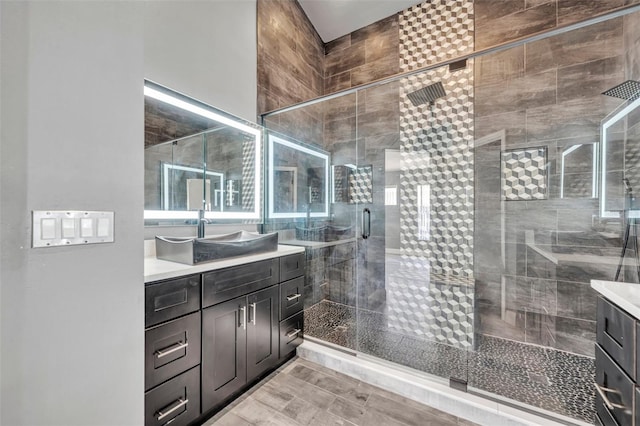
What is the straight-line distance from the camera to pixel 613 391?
3.39 ft

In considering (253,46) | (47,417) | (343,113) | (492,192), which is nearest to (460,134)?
(492,192)

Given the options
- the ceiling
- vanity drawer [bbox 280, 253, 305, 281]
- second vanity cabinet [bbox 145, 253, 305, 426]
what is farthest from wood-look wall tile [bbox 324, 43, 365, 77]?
second vanity cabinet [bbox 145, 253, 305, 426]

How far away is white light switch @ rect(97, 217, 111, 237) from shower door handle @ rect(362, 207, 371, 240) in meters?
2.38

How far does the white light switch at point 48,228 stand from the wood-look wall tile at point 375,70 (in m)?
3.23

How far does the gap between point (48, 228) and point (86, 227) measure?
86 mm

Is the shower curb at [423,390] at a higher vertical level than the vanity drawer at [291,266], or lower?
lower

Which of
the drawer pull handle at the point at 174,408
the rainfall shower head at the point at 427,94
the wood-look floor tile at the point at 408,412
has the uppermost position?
the rainfall shower head at the point at 427,94

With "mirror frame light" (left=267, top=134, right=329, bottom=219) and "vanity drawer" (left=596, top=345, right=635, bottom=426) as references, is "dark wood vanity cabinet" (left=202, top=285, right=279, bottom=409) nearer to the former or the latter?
"mirror frame light" (left=267, top=134, right=329, bottom=219)

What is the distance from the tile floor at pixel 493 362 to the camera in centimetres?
161

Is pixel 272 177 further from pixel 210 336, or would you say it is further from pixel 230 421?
pixel 230 421

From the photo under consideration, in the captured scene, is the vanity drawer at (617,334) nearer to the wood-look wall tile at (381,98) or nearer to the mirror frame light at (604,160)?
the mirror frame light at (604,160)

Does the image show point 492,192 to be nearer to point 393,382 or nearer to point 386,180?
point 386,180

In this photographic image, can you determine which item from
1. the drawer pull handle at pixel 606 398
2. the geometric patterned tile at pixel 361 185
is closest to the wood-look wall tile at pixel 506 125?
the geometric patterned tile at pixel 361 185

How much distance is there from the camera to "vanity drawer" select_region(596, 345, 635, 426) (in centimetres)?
93
